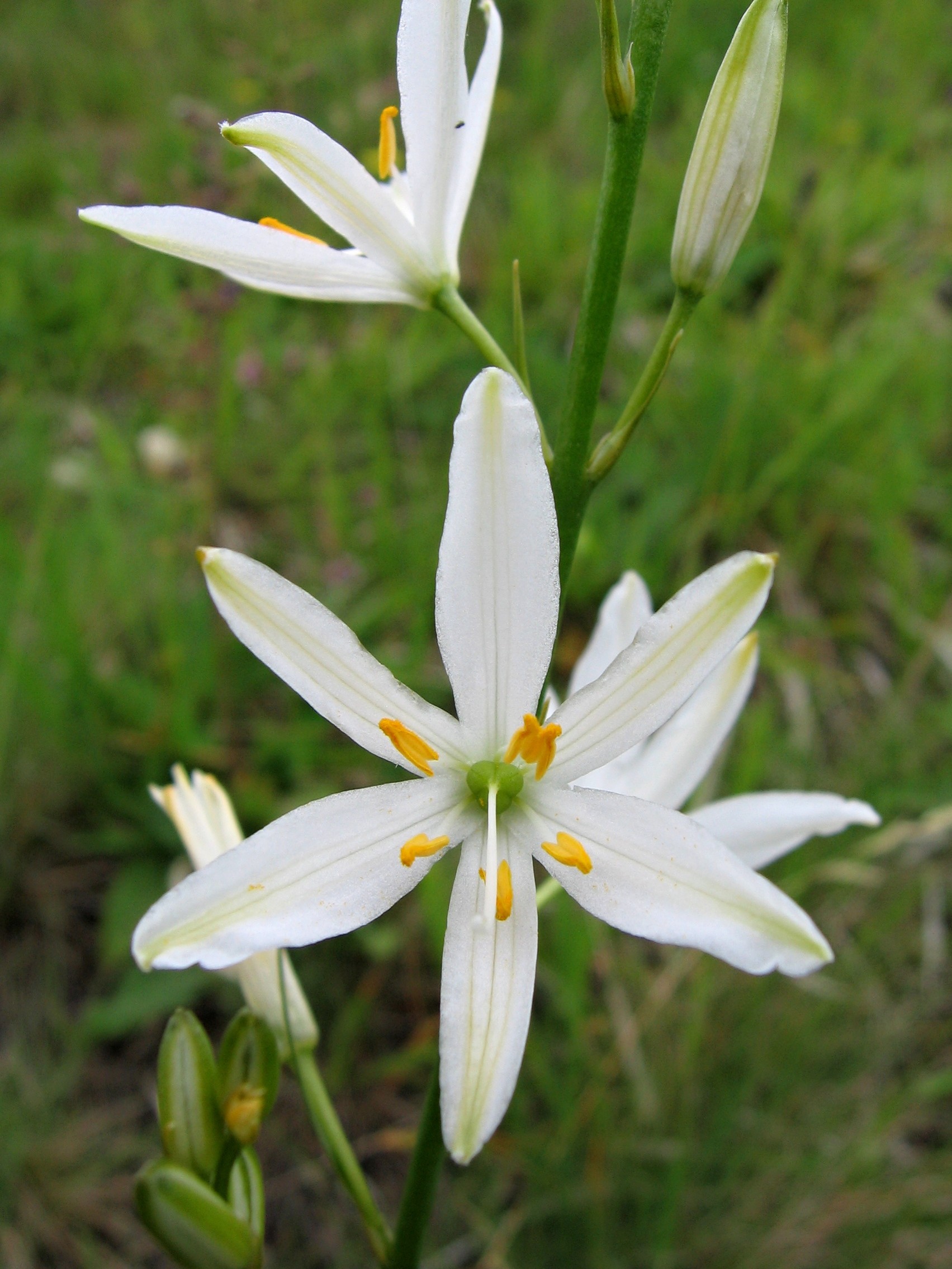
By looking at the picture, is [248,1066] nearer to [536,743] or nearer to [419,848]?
[419,848]

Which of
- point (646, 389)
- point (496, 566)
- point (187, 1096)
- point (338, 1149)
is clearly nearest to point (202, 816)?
point (187, 1096)

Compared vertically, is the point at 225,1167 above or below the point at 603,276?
below

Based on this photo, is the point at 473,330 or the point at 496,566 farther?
the point at 473,330

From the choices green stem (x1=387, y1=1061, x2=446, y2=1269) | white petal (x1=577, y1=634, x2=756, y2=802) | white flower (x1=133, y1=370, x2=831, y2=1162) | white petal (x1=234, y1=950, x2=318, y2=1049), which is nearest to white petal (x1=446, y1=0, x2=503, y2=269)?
white flower (x1=133, y1=370, x2=831, y2=1162)

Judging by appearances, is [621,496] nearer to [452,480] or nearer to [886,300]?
[886,300]

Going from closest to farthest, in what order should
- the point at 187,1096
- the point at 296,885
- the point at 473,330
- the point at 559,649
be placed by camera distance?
the point at 296,885 < the point at 187,1096 < the point at 473,330 < the point at 559,649

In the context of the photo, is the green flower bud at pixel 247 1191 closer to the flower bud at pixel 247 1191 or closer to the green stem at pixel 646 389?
the flower bud at pixel 247 1191
